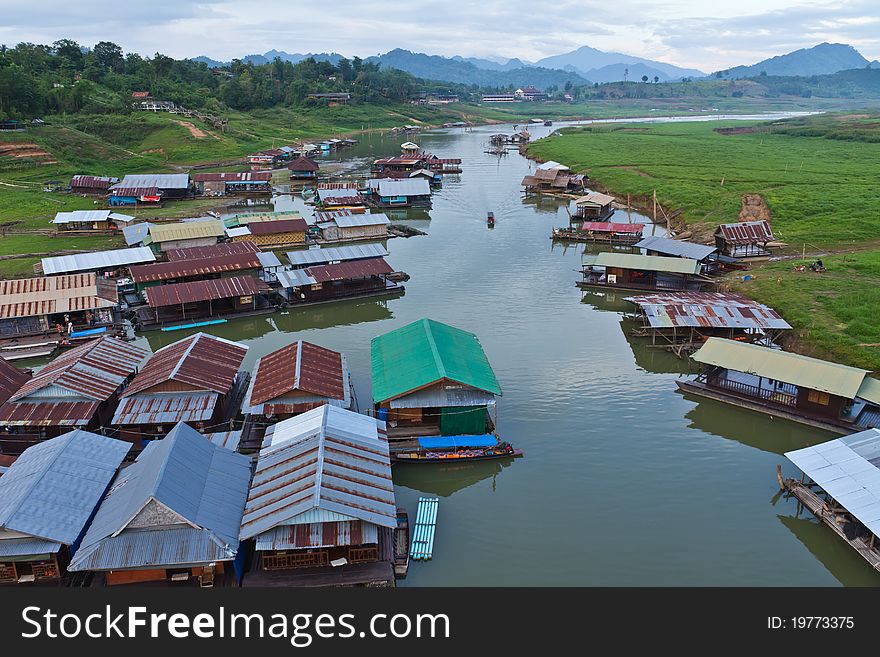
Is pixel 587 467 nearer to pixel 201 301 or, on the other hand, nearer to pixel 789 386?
pixel 789 386

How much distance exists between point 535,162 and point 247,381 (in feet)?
312

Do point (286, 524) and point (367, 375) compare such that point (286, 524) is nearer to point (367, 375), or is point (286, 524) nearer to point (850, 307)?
point (367, 375)

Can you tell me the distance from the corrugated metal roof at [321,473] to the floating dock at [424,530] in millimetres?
1855

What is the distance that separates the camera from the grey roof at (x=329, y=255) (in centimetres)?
4788

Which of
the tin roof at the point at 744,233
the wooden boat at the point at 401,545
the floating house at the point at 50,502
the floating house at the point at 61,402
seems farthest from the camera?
the tin roof at the point at 744,233

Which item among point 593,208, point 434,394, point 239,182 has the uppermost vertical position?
point 239,182

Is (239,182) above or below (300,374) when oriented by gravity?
above

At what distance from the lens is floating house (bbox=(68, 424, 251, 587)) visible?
17938 millimetres

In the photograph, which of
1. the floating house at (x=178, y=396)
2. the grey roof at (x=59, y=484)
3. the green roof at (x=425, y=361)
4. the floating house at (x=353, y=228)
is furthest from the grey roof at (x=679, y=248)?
the grey roof at (x=59, y=484)

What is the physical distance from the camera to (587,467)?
25453 millimetres

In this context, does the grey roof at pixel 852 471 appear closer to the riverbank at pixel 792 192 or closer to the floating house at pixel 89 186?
the riverbank at pixel 792 192

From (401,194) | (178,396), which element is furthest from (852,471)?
(401,194)

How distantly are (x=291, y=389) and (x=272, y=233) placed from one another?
116 ft

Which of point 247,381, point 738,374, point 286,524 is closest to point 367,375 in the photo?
point 247,381
